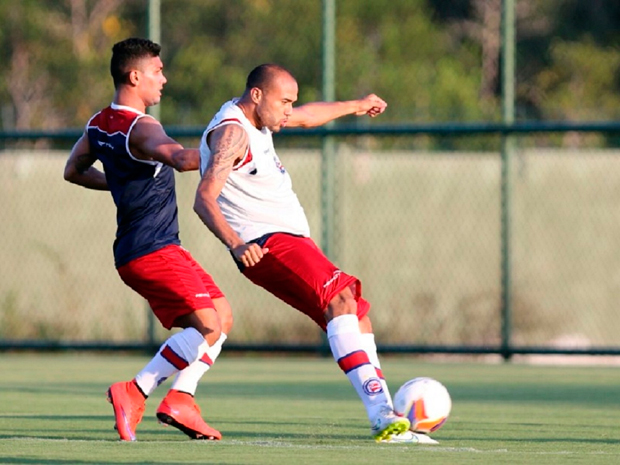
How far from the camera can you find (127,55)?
294 inches

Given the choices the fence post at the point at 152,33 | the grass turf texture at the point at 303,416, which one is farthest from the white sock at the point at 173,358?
the fence post at the point at 152,33

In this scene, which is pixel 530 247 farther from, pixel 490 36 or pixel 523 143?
pixel 490 36

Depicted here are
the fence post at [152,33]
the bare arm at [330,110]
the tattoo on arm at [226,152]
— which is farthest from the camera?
the fence post at [152,33]

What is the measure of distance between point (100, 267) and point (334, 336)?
9733mm

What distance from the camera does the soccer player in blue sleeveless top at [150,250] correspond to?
713 centimetres

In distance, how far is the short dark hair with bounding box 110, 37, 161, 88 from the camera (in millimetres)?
7461

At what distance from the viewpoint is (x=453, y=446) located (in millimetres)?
6930

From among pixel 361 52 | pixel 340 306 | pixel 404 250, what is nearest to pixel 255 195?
pixel 340 306

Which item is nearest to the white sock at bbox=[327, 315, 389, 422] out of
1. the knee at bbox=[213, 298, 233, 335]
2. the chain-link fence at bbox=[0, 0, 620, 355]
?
the knee at bbox=[213, 298, 233, 335]

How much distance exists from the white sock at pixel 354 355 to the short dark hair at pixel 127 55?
1.63m

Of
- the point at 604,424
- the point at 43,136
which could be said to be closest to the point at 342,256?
the point at 43,136

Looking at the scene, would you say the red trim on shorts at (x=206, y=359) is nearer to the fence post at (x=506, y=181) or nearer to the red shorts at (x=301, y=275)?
the red shorts at (x=301, y=275)

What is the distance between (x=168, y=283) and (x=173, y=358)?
0.37 meters

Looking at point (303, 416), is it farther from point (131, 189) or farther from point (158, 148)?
point (158, 148)
